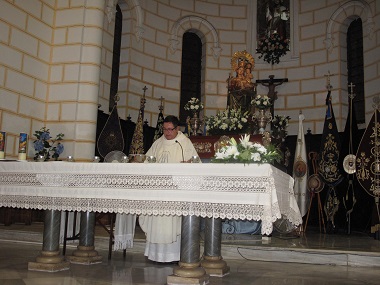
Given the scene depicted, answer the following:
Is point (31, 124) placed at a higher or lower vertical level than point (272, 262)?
A: higher

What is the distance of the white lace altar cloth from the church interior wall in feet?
12.4

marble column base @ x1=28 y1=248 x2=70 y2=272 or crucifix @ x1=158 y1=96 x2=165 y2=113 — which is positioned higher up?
crucifix @ x1=158 y1=96 x2=165 y2=113

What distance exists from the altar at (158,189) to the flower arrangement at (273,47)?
A: 8.16 meters

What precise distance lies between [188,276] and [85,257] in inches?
72.0

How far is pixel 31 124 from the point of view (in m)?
9.23

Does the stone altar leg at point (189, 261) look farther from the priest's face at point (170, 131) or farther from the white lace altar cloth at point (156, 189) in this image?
the priest's face at point (170, 131)

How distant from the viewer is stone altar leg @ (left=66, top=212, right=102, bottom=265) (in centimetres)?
568

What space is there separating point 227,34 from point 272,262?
8.62 metres

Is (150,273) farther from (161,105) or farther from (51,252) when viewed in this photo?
(161,105)

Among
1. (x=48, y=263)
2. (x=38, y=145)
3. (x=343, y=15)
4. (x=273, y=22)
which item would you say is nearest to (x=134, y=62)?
(x=38, y=145)

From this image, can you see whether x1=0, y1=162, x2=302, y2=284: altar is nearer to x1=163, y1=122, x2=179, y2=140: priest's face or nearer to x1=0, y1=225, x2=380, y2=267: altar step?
x1=163, y1=122, x2=179, y2=140: priest's face

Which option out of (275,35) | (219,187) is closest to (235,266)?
(219,187)

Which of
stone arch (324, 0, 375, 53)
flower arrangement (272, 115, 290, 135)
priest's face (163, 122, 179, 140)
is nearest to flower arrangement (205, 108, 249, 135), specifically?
flower arrangement (272, 115, 290, 135)

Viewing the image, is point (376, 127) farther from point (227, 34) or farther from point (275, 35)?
point (227, 34)
